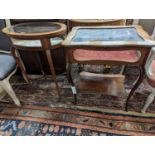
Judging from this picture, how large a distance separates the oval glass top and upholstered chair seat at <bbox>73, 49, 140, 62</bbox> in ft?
1.13

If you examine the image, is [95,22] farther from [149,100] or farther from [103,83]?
[149,100]

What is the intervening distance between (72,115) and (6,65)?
75 centimetres

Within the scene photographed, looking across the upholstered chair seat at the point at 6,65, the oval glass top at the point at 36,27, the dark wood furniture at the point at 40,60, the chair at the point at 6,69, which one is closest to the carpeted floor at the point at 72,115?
the chair at the point at 6,69

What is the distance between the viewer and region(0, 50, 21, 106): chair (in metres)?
1.39

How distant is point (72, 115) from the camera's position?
1.52 meters

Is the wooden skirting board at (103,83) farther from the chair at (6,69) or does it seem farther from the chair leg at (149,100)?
the chair at (6,69)

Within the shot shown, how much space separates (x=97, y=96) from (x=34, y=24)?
97 centimetres

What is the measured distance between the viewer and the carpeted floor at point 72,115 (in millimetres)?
1380

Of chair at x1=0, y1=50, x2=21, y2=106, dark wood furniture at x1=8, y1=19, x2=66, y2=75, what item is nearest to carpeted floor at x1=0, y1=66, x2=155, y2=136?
chair at x1=0, y1=50, x2=21, y2=106

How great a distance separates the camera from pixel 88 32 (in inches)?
53.5

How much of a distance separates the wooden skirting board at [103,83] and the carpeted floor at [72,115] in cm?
6

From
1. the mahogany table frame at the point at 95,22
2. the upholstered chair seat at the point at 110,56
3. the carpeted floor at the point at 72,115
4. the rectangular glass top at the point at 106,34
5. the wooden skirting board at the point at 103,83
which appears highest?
the rectangular glass top at the point at 106,34

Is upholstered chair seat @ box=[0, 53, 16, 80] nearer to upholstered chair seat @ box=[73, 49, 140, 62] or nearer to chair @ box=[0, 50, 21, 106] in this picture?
chair @ box=[0, 50, 21, 106]
